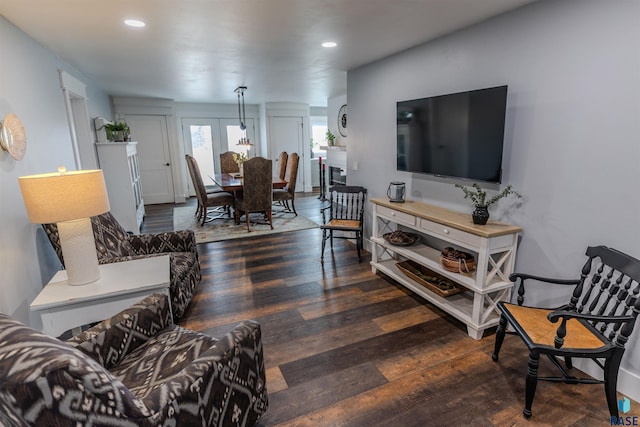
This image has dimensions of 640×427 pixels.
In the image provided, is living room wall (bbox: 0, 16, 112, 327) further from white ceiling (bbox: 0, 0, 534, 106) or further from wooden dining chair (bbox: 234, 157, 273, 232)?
wooden dining chair (bbox: 234, 157, 273, 232)

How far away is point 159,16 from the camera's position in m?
2.22

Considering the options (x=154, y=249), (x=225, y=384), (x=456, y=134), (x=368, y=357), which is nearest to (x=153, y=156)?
(x=154, y=249)

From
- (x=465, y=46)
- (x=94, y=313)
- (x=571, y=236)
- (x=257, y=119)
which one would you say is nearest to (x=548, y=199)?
(x=571, y=236)

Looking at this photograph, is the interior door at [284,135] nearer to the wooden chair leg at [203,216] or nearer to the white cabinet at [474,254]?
the wooden chair leg at [203,216]

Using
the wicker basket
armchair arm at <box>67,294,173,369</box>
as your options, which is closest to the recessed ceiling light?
armchair arm at <box>67,294,173,369</box>

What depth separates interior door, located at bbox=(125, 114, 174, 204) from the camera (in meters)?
7.16

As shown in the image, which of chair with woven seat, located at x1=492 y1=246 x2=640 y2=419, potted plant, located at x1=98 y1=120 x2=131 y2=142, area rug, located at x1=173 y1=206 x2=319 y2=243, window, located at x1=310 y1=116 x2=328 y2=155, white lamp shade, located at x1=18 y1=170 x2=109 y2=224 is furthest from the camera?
window, located at x1=310 y1=116 x2=328 y2=155

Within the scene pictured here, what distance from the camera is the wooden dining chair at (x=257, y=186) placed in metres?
5.03

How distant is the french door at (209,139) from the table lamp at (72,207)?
6.20 m

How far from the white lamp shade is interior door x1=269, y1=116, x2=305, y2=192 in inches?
255

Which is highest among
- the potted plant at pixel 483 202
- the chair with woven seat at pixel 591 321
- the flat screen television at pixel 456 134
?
the flat screen television at pixel 456 134

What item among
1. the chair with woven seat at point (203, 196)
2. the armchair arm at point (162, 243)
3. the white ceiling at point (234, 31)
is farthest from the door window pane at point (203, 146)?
the armchair arm at point (162, 243)

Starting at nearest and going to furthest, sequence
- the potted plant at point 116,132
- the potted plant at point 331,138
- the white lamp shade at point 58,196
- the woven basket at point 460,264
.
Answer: the white lamp shade at point 58,196
the woven basket at point 460,264
the potted plant at point 116,132
the potted plant at point 331,138

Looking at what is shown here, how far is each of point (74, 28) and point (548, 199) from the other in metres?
3.58
